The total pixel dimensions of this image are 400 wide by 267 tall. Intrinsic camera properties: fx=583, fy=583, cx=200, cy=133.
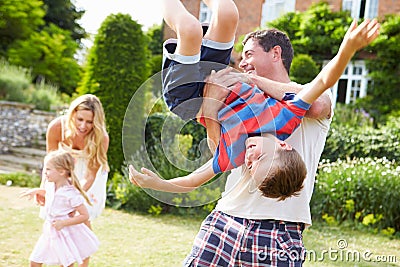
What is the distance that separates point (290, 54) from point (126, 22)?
739 cm

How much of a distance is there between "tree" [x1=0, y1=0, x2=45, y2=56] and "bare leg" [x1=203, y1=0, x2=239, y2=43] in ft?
64.7

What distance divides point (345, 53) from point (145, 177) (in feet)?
2.54

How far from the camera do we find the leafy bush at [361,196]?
7930 mm

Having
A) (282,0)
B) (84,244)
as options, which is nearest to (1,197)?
(84,244)

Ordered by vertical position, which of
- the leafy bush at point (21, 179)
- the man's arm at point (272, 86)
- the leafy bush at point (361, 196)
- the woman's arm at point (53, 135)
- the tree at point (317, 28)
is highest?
the tree at point (317, 28)

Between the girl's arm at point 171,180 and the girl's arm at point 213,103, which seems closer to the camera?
Answer: the girl's arm at point 213,103

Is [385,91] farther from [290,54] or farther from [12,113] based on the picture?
[290,54]

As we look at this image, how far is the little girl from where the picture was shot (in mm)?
4133

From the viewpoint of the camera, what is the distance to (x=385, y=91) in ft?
49.4

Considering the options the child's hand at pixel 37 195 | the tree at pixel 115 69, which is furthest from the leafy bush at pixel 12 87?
the child's hand at pixel 37 195

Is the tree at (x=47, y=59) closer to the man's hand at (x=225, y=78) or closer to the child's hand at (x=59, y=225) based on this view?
the child's hand at (x=59, y=225)

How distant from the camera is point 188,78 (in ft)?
5.97

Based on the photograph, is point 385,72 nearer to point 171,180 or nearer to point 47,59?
point 47,59

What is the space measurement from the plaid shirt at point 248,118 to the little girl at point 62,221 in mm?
2431
